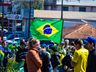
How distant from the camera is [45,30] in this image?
46.8 ft

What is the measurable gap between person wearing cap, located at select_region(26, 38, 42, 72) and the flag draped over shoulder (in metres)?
5.23

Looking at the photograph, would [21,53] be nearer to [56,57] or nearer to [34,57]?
[56,57]

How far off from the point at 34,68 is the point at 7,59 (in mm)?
5060

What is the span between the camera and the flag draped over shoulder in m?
14.2

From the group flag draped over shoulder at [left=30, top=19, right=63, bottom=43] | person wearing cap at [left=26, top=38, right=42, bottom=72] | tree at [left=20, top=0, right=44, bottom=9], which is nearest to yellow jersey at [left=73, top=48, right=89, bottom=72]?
person wearing cap at [left=26, top=38, right=42, bottom=72]

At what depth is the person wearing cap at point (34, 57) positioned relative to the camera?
8.76 meters

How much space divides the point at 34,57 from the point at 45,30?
18.1 feet

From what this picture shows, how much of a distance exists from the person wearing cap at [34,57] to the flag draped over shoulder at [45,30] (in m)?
5.23

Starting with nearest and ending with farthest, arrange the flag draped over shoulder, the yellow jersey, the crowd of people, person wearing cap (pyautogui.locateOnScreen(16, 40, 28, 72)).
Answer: the crowd of people, the yellow jersey, person wearing cap (pyautogui.locateOnScreen(16, 40, 28, 72)), the flag draped over shoulder

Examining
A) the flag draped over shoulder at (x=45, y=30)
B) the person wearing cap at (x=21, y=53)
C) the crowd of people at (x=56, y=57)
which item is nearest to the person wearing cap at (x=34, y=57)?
the crowd of people at (x=56, y=57)

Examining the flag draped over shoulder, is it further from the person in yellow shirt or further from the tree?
the tree

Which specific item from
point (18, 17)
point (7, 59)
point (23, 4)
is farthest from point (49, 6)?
point (7, 59)

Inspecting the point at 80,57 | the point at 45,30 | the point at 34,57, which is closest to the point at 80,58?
the point at 80,57

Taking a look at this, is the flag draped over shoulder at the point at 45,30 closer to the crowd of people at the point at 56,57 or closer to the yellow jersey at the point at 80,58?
the crowd of people at the point at 56,57
